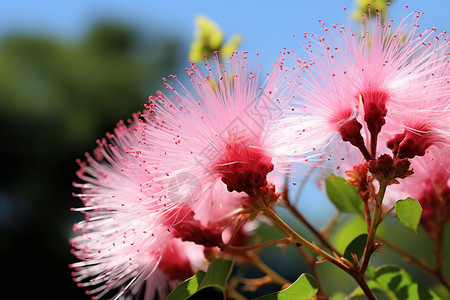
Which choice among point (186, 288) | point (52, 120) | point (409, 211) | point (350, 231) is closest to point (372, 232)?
point (409, 211)

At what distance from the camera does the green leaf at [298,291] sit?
1006 mm

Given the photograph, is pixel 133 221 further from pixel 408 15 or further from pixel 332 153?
pixel 408 15

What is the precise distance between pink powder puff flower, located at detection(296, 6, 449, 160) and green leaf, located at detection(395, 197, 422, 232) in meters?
0.10

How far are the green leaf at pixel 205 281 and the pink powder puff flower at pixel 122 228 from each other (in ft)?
0.40

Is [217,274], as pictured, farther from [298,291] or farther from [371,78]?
[371,78]

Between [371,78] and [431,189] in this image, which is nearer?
[371,78]

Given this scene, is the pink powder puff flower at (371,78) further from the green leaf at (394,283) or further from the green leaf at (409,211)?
the green leaf at (394,283)

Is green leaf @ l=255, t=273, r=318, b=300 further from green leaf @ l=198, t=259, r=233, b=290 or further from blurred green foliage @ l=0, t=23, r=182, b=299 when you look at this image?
blurred green foliage @ l=0, t=23, r=182, b=299

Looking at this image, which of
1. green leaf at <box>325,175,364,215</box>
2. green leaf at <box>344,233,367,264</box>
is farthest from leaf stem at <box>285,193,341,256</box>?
green leaf at <box>344,233,367,264</box>

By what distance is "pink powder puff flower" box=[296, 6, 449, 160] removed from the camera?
3.27 feet

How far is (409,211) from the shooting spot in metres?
0.99

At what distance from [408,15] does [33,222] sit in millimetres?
13425

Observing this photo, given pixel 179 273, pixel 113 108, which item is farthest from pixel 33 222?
pixel 179 273

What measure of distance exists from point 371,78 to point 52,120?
46.8 ft
